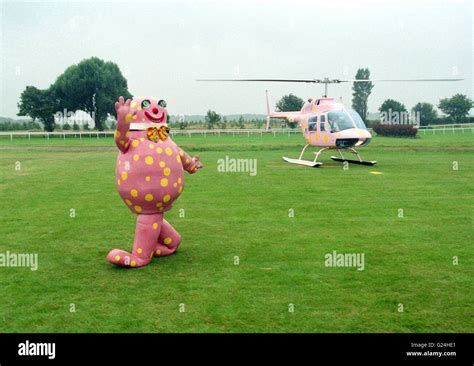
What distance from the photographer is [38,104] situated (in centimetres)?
5256

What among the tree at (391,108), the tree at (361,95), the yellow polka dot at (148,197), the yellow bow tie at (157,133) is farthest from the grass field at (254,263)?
the tree at (361,95)

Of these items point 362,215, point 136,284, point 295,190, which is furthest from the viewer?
point 295,190

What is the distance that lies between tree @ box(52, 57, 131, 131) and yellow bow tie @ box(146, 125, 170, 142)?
45.5 metres

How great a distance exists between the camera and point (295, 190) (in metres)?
12.9

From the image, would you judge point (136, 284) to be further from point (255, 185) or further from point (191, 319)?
point (255, 185)

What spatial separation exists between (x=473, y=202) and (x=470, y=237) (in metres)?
3.43

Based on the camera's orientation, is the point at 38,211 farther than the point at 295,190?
No

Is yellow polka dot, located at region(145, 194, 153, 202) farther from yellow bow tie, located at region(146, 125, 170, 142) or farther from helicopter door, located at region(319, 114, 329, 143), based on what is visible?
helicopter door, located at region(319, 114, 329, 143)

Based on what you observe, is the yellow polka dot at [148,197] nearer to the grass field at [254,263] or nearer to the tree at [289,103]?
the grass field at [254,263]

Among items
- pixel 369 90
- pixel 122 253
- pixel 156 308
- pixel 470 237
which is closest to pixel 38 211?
pixel 122 253

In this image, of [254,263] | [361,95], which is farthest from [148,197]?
[361,95]

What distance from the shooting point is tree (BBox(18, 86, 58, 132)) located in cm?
5206

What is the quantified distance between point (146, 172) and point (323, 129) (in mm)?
13025
